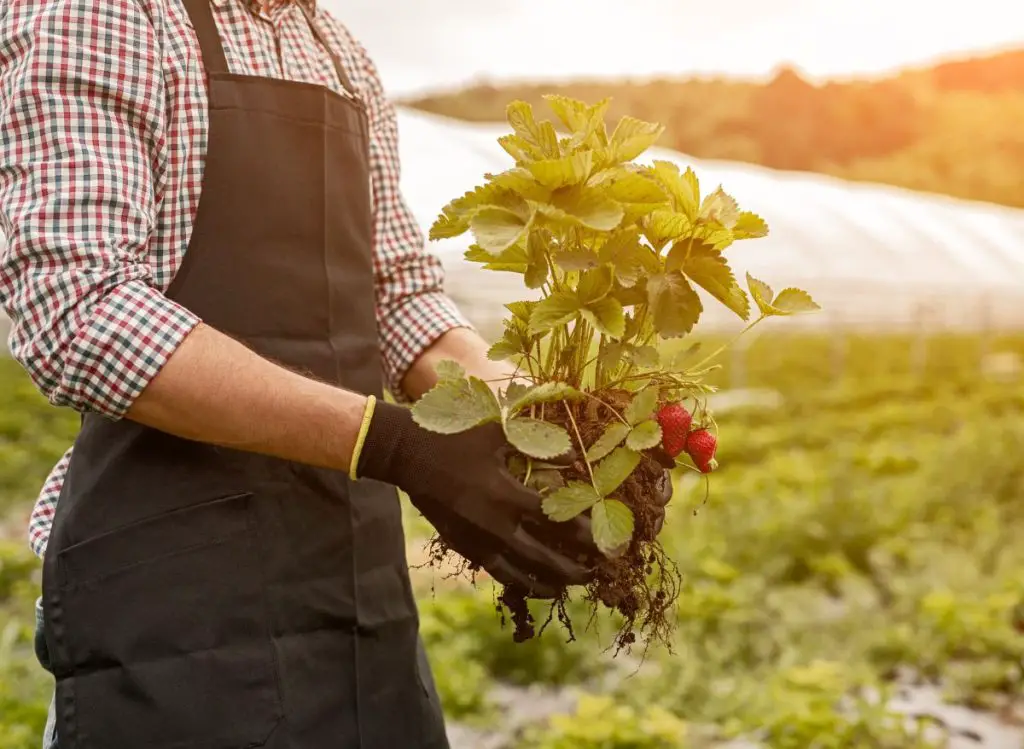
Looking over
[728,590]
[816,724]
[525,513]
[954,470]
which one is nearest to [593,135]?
[525,513]

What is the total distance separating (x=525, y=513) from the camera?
111cm

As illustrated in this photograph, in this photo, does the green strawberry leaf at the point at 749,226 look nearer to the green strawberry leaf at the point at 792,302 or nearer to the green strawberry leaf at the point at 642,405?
the green strawberry leaf at the point at 792,302

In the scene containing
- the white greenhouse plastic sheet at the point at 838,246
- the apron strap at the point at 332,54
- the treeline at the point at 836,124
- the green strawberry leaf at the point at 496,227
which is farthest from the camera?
the treeline at the point at 836,124

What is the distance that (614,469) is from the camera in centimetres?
111

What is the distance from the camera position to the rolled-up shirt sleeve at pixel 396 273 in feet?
5.15

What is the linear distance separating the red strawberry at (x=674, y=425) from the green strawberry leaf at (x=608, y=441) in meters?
0.08

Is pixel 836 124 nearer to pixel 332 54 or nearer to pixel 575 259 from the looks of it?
pixel 332 54

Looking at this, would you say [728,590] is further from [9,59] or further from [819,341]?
[819,341]

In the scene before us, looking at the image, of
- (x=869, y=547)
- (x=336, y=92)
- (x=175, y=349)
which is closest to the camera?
(x=175, y=349)

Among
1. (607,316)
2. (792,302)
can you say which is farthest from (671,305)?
(792,302)

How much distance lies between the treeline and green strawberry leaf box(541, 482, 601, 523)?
31.3 m

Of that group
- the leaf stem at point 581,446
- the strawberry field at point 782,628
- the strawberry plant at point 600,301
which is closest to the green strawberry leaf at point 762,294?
the strawberry plant at point 600,301

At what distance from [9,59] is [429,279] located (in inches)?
26.7

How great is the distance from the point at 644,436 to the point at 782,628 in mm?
2533
